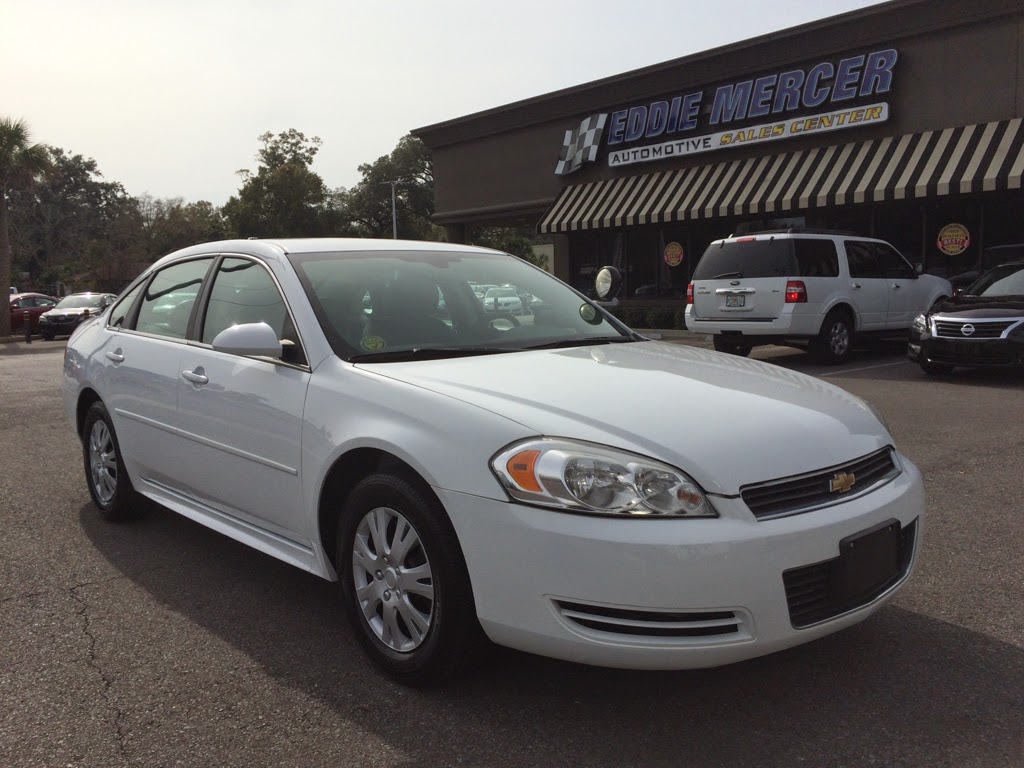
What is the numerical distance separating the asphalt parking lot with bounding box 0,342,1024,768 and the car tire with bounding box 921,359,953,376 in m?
6.91

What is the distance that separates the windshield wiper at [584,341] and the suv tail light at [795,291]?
8546 mm

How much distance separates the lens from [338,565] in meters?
3.25

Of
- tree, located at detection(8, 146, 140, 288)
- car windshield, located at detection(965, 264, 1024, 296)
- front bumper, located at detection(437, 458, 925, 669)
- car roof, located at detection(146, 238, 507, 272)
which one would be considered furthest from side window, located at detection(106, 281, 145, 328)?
tree, located at detection(8, 146, 140, 288)

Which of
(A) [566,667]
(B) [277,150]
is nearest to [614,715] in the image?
(A) [566,667]

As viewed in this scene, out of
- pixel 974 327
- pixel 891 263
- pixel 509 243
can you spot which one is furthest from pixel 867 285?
pixel 509 243

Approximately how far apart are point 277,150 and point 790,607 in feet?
224

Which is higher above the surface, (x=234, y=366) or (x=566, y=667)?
(x=234, y=366)

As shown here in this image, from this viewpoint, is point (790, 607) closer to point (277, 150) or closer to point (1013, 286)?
point (1013, 286)

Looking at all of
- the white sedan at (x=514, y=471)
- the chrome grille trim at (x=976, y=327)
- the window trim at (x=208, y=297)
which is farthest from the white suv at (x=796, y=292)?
the window trim at (x=208, y=297)

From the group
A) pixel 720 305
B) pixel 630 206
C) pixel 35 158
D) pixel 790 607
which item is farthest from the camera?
pixel 35 158

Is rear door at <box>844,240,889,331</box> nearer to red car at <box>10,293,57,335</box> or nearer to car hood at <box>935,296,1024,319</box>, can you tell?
car hood at <box>935,296,1024,319</box>

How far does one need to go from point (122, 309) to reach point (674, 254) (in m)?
18.4

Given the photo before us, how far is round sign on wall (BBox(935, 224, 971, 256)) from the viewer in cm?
1712

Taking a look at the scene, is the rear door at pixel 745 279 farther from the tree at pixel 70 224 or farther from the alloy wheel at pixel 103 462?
the tree at pixel 70 224
